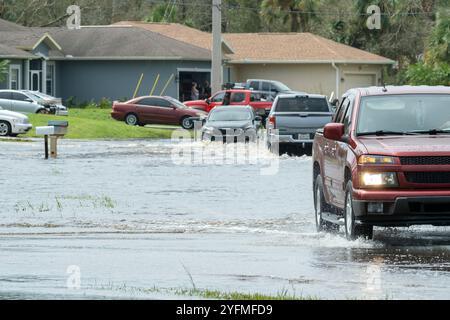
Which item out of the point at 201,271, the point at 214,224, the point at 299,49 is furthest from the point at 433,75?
the point at 201,271

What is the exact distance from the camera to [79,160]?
3753cm

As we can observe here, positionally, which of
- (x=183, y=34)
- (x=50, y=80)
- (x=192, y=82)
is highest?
(x=183, y=34)

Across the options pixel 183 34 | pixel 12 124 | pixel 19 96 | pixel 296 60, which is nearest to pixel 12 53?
pixel 19 96

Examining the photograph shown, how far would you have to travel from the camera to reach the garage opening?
74.8 m

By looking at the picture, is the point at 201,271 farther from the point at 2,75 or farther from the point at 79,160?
the point at 2,75

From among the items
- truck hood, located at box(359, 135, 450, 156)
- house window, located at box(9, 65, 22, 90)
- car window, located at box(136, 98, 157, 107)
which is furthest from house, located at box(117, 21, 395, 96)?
truck hood, located at box(359, 135, 450, 156)

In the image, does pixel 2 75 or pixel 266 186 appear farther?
pixel 2 75

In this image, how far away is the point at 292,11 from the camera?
91.8 m

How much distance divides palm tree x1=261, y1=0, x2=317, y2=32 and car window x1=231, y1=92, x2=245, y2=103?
26.9m

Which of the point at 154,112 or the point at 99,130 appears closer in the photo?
the point at 99,130

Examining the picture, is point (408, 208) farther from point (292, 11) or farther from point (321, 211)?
point (292, 11)

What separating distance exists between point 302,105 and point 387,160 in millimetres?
24297
